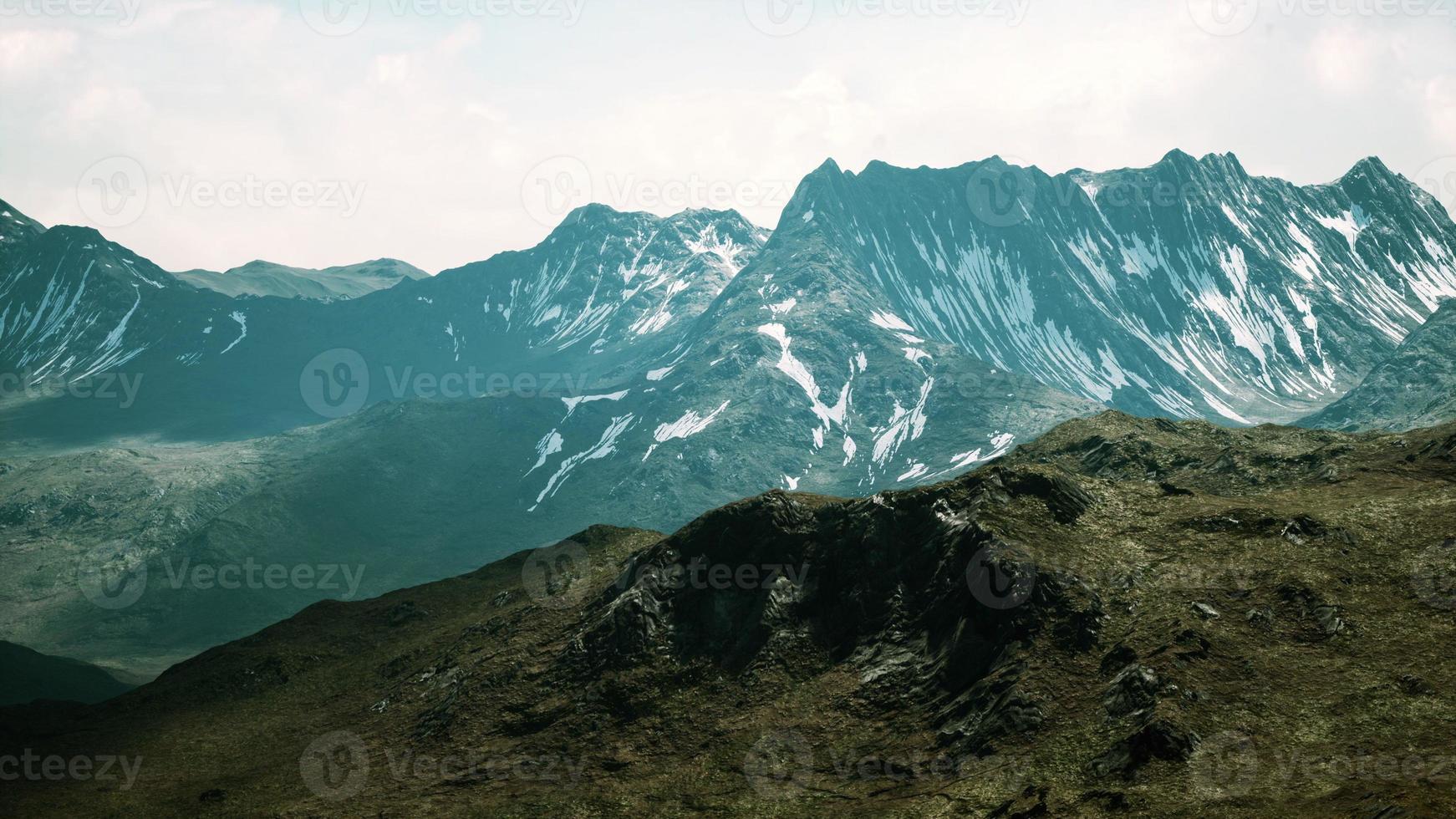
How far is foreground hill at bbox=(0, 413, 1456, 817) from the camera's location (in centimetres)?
8325

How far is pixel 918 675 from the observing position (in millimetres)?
110375

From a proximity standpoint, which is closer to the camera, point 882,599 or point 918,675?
point 918,675

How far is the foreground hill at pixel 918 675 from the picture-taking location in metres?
83.2

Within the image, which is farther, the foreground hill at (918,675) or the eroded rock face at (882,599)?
the eroded rock face at (882,599)

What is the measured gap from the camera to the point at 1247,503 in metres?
120

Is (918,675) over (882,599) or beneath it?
Result: beneath

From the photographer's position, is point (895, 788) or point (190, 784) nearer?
point (895, 788)

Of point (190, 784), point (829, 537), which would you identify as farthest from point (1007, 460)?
point (190, 784)

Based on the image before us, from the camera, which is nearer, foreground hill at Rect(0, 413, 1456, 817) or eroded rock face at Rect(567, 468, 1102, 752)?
foreground hill at Rect(0, 413, 1456, 817)

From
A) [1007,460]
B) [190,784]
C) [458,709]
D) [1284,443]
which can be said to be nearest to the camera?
[190,784]

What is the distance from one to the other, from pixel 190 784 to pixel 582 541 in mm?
74035

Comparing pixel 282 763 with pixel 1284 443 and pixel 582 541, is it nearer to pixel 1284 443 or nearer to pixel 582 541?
pixel 582 541

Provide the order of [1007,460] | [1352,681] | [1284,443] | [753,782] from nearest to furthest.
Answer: [1352,681] → [753,782] → [1284,443] → [1007,460]

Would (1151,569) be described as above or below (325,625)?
below
